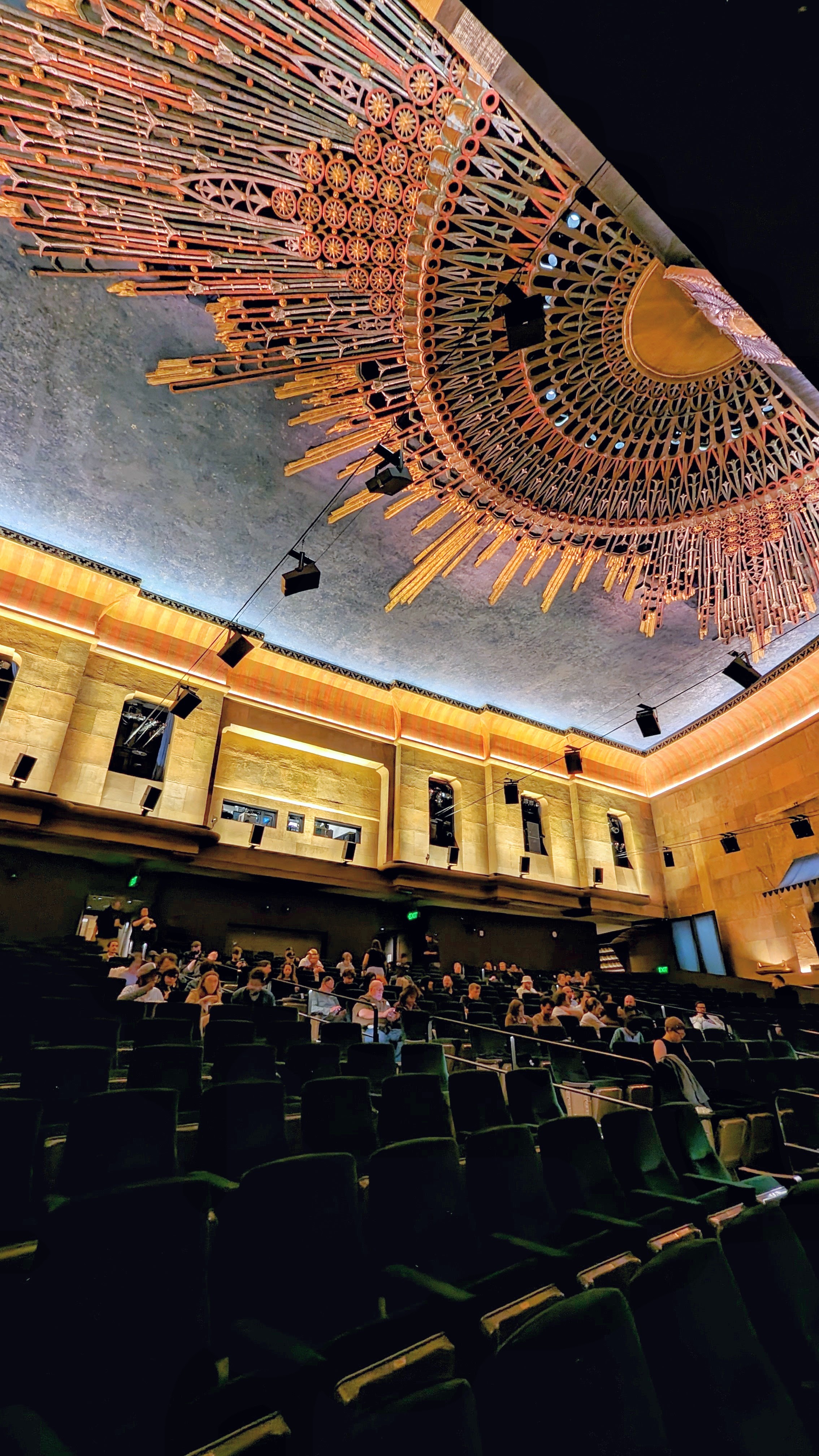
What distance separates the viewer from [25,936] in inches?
436

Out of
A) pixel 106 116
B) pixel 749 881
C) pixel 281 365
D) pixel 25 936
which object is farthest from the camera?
pixel 749 881

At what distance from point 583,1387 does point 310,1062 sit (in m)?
3.14

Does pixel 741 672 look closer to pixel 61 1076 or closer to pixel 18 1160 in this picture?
pixel 61 1076

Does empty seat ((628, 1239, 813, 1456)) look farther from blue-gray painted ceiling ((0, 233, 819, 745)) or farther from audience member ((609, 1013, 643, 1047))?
blue-gray painted ceiling ((0, 233, 819, 745))

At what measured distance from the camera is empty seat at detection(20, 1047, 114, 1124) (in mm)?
3238

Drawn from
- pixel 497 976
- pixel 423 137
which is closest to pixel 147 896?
pixel 497 976

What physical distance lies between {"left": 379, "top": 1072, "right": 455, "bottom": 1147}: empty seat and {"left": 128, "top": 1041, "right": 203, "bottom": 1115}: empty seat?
109cm

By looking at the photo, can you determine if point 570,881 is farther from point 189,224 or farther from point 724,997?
point 189,224

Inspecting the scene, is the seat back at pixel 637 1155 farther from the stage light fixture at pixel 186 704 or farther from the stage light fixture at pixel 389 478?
the stage light fixture at pixel 186 704

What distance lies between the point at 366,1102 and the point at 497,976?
1085 cm

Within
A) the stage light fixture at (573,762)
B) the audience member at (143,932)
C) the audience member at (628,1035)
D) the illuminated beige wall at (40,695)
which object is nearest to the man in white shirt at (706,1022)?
the audience member at (628,1035)

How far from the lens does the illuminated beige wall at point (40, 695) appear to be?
34.6 ft

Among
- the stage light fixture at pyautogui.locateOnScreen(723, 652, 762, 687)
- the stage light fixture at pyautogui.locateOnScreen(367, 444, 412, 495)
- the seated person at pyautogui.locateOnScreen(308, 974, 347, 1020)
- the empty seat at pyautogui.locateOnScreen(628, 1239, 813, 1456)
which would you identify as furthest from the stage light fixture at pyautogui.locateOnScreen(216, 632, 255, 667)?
the empty seat at pyautogui.locateOnScreen(628, 1239, 813, 1456)

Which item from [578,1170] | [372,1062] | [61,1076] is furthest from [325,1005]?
[578,1170]
